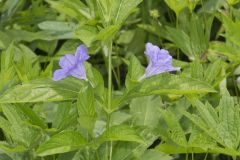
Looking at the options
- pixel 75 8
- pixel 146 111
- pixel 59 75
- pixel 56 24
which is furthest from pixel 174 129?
pixel 56 24

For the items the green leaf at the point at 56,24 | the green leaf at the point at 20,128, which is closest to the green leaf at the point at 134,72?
the green leaf at the point at 20,128

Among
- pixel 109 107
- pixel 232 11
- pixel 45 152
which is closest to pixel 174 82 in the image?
pixel 109 107

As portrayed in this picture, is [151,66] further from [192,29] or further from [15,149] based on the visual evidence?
[192,29]

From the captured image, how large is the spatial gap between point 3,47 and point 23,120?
0.74 metres

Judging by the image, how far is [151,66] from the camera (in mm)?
1475

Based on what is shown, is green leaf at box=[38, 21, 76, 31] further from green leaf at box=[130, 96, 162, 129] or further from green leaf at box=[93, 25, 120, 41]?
green leaf at box=[93, 25, 120, 41]

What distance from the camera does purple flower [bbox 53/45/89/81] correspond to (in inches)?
53.8

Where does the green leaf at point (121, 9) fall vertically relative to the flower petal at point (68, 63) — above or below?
above

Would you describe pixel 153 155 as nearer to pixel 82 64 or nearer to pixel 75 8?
pixel 82 64

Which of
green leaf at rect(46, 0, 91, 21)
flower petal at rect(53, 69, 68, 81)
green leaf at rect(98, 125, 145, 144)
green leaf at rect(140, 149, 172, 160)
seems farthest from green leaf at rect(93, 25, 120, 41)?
green leaf at rect(46, 0, 91, 21)

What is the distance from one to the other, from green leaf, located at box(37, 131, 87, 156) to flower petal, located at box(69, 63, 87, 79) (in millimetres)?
137

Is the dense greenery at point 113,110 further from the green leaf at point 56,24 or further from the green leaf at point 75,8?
the green leaf at point 56,24

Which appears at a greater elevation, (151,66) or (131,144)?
(151,66)

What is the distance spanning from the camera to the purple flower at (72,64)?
4.48 feet
